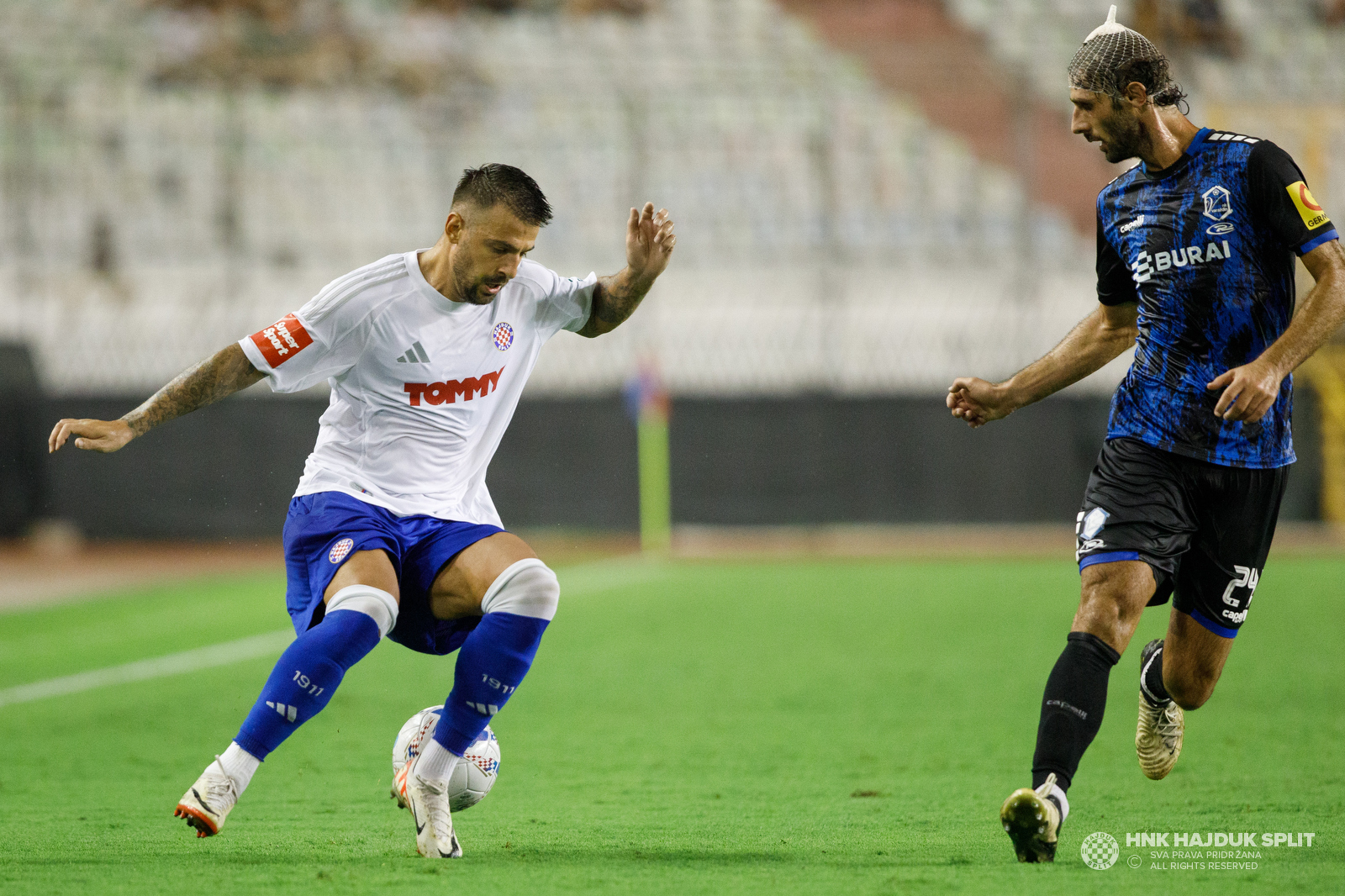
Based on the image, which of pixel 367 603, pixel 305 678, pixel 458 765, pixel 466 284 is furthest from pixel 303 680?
pixel 466 284

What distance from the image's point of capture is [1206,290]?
4027mm

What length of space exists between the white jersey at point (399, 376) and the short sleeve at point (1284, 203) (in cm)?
182

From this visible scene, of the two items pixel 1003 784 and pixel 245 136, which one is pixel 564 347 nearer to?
pixel 245 136

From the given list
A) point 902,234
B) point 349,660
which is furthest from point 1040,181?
point 349,660

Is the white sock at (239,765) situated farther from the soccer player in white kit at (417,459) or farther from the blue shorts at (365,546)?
the blue shorts at (365,546)

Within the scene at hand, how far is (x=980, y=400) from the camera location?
14.6 ft

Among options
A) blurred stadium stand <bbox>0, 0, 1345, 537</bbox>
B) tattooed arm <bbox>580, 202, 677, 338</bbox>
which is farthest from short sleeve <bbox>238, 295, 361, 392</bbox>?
blurred stadium stand <bbox>0, 0, 1345, 537</bbox>

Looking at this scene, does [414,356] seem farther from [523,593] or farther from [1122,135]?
[1122,135]

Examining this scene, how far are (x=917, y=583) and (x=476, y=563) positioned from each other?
8.94 metres

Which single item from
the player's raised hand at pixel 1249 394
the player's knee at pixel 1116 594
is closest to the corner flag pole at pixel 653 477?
the player's knee at pixel 1116 594

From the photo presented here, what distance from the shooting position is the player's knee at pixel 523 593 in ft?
13.4

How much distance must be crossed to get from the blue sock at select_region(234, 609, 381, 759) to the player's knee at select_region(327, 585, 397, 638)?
1cm

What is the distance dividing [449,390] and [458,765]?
1040 mm

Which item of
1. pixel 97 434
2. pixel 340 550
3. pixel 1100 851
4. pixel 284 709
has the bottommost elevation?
Answer: pixel 1100 851
